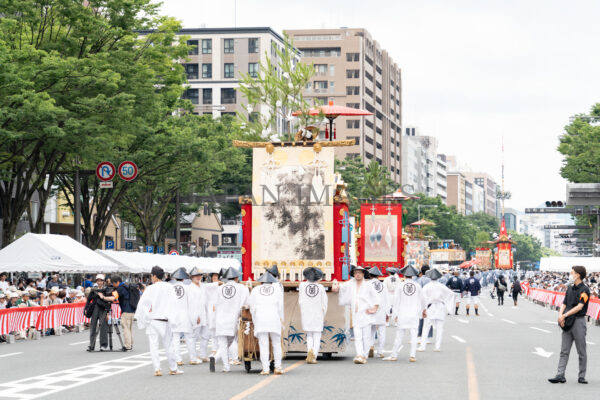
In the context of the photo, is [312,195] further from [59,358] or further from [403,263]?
[403,263]

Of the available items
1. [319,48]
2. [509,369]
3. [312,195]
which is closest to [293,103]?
[312,195]

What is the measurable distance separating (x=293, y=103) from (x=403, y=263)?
1221 centimetres

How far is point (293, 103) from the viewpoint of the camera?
2909 centimetres

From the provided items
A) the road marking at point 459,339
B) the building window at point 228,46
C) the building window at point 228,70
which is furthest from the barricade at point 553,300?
the building window at point 228,46

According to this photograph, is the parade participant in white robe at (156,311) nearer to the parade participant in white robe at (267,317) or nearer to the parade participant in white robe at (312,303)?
the parade participant in white robe at (267,317)

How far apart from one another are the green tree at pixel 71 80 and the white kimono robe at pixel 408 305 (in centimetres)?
1471

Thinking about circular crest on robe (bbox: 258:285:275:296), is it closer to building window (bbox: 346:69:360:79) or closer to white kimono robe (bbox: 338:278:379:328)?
white kimono robe (bbox: 338:278:379:328)

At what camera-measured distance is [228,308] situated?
1619 cm

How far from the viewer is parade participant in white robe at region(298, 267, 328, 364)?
16.9 metres

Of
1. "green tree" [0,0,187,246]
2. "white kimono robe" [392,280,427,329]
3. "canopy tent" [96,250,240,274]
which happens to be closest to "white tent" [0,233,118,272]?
"green tree" [0,0,187,246]

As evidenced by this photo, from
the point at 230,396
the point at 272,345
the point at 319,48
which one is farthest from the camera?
the point at 319,48

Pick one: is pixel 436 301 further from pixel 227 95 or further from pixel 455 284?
pixel 227 95

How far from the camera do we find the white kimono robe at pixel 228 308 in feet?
53.0

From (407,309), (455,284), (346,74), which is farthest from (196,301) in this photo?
(346,74)
